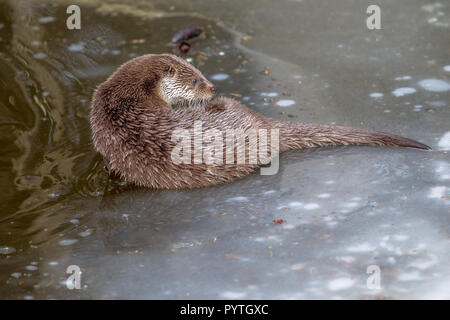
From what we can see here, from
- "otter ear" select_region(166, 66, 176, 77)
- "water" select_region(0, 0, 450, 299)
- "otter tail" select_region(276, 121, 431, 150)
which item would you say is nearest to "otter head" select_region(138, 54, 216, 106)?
"otter ear" select_region(166, 66, 176, 77)

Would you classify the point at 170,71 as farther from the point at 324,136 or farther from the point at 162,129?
the point at 324,136

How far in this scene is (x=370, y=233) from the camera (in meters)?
2.81

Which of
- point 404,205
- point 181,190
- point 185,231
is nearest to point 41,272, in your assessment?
point 185,231

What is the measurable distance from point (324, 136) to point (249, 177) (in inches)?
23.0

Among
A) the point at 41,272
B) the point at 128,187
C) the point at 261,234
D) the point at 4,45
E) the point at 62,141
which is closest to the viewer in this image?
the point at 41,272

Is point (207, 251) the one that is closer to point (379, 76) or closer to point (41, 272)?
point (41, 272)

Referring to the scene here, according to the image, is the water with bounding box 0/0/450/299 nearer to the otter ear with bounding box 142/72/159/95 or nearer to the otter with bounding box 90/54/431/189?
the otter with bounding box 90/54/431/189

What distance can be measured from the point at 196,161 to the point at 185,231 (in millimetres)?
431

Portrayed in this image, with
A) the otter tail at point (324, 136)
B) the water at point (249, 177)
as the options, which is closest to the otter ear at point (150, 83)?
the water at point (249, 177)

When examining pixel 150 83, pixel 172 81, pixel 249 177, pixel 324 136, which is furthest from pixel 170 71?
pixel 324 136

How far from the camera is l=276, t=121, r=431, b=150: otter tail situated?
140 inches

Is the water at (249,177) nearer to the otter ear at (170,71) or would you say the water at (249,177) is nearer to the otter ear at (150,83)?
the otter ear at (150,83)

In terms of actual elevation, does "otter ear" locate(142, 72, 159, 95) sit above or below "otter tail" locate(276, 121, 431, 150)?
above

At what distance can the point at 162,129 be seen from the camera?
3217 mm
